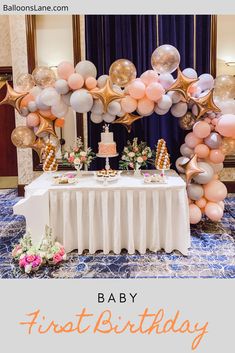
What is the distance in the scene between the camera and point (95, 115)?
3609 mm

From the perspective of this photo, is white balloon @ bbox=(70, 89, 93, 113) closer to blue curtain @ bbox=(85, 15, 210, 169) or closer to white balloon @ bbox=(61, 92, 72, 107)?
white balloon @ bbox=(61, 92, 72, 107)

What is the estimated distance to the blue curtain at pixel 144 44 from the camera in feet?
15.5

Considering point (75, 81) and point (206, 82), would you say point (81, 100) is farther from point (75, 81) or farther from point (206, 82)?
point (206, 82)

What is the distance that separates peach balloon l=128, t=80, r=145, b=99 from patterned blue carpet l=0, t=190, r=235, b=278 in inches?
58.7

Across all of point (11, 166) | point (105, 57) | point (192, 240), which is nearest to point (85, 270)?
point (192, 240)

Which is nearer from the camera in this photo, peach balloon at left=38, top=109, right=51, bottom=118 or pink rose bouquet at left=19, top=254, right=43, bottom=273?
pink rose bouquet at left=19, top=254, right=43, bottom=273

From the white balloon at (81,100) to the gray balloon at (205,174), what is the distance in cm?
129

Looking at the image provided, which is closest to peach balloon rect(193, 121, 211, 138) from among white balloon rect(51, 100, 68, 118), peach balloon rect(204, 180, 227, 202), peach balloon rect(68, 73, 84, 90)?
peach balloon rect(204, 180, 227, 202)

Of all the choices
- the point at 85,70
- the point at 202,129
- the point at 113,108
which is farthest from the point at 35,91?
the point at 202,129

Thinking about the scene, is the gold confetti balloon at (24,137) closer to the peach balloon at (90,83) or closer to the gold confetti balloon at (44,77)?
the gold confetti balloon at (44,77)

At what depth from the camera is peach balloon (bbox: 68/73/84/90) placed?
3.43 meters

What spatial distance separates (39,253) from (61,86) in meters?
1.56

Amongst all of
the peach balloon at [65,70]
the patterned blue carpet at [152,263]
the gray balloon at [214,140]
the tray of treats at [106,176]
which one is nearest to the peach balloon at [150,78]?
the peach balloon at [65,70]

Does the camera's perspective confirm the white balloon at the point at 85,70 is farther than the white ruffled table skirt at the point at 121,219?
Yes
